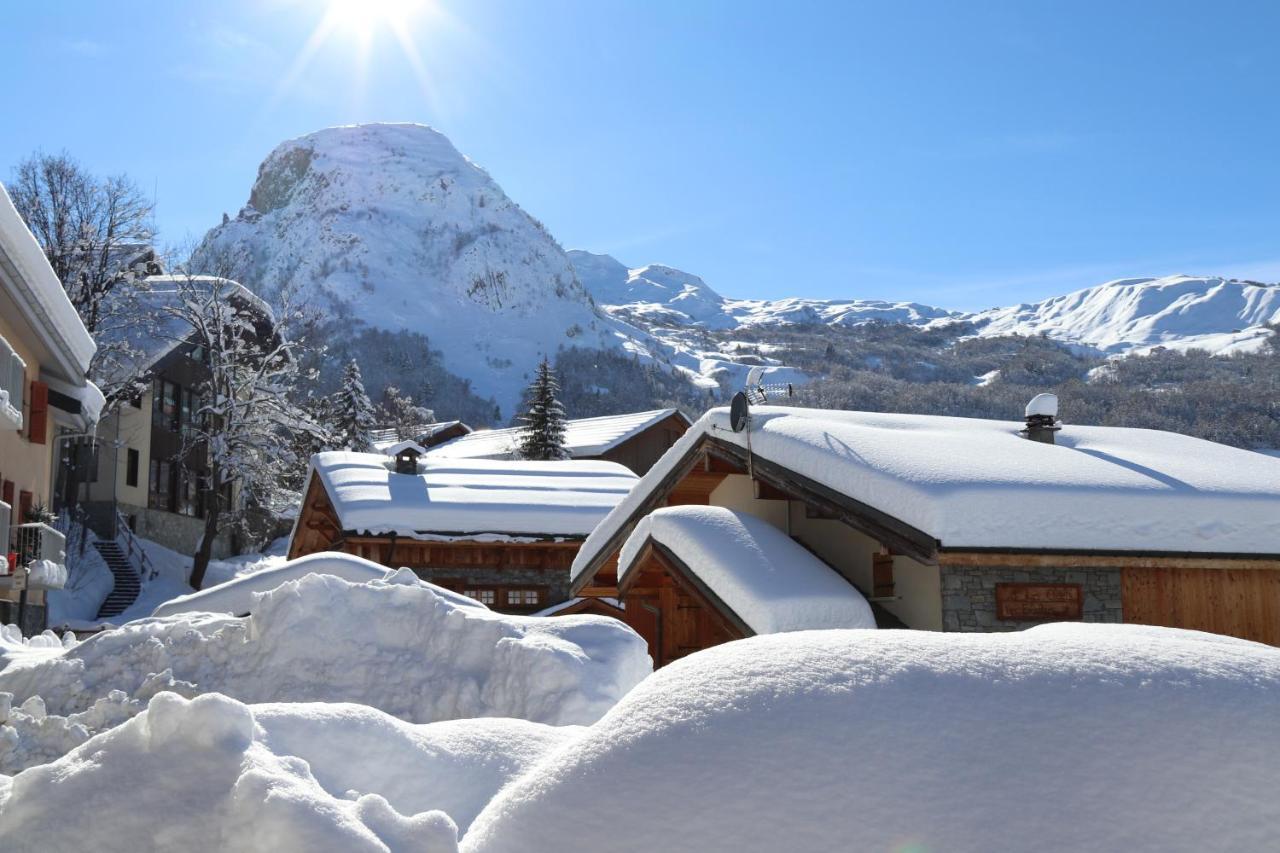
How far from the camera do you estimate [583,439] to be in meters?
42.2

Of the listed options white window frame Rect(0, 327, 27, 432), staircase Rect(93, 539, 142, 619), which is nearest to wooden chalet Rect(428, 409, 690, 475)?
staircase Rect(93, 539, 142, 619)

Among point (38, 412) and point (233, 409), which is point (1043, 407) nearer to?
point (38, 412)

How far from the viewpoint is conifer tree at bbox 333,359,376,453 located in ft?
157

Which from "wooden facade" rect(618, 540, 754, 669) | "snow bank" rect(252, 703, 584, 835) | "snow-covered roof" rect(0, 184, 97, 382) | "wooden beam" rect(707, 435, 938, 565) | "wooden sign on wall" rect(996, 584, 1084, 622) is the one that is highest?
"snow-covered roof" rect(0, 184, 97, 382)

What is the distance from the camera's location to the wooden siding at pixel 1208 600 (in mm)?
10555

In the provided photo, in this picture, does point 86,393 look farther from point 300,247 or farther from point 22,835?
point 300,247

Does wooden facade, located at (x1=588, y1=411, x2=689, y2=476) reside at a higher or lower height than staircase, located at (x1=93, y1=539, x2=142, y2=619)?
higher

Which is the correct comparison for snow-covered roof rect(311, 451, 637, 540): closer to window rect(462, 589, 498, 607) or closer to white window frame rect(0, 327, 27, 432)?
window rect(462, 589, 498, 607)

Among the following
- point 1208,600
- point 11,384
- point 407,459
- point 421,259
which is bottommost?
point 1208,600

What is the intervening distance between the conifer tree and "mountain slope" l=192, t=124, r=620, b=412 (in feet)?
275

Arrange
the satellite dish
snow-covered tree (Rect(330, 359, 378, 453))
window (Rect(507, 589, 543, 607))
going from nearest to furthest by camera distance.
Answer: the satellite dish < window (Rect(507, 589, 543, 607)) < snow-covered tree (Rect(330, 359, 378, 453))

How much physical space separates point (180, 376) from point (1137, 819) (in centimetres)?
4007

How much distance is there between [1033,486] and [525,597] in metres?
13.7

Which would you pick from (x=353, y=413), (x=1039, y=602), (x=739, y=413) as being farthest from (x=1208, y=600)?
(x=353, y=413)
